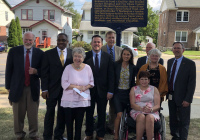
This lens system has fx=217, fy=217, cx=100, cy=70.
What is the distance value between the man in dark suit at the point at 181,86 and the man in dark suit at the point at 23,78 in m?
2.56

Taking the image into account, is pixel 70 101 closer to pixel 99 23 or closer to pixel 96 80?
pixel 96 80

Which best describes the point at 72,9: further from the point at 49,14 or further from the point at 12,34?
the point at 12,34

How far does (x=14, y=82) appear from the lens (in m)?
4.04

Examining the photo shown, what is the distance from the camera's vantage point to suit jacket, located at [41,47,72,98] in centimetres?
401

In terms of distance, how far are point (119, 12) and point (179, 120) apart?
2899mm

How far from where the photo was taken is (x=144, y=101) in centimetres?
398

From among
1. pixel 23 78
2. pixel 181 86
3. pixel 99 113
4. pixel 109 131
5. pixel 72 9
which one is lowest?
pixel 109 131

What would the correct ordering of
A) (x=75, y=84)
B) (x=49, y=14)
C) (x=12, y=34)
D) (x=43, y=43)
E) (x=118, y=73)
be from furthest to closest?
(x=49, y=14)
(x=43, y=43)
(x=12, y=34)
(x=118, y=73)
(x=75, y=84)

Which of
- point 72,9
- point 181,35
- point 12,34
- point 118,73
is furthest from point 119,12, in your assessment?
point 72,9

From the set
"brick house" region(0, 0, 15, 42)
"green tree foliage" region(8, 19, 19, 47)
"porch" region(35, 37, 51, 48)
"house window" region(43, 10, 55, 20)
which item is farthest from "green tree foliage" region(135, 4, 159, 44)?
"green tree foliage" region(8, 19, 19, 47)

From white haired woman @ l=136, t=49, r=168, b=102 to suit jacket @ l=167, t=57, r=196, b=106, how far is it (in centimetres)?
22

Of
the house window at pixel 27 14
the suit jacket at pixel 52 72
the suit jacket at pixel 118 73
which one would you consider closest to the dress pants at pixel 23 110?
the suit jacket at pixel 52 72

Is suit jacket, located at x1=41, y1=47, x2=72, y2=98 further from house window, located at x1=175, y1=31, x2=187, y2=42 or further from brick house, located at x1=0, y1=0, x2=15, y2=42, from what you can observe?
brick house, located at x1=0, y1=0, x2=15, y2=42

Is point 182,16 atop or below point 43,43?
atop
